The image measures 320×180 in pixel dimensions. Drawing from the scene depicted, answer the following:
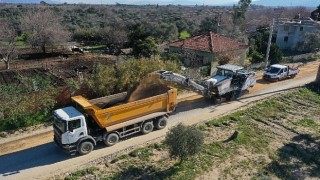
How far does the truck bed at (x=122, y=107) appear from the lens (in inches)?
674

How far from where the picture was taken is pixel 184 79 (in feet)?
73.0

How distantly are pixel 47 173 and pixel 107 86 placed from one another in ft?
27.3

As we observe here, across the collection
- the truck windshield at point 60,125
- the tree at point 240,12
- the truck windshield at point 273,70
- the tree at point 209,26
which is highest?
the tree at point 240,12

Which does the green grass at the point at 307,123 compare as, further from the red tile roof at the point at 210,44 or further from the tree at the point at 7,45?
the tree at the point at 7,45

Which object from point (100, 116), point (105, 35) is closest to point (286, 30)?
point (105, 35)

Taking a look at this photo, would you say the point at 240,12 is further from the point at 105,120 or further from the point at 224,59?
the point at 105,120

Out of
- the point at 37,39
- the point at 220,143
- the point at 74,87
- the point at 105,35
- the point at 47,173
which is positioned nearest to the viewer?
the point at 47,173

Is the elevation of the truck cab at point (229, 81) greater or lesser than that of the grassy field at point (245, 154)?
greater

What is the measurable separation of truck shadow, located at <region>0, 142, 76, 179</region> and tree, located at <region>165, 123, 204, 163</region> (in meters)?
5.32

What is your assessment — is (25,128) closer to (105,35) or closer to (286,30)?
(105,35)

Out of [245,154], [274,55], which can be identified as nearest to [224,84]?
[245,154]

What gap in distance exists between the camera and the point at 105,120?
17.3m

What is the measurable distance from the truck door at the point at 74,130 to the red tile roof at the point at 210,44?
74.4ft

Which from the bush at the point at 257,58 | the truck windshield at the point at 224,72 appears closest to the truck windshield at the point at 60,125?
the truck windshield at the point at 224,72
